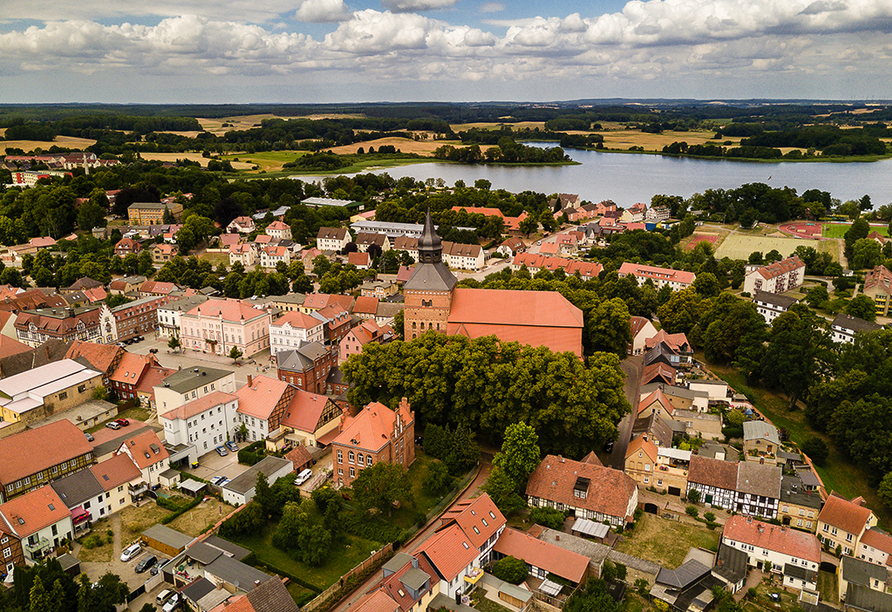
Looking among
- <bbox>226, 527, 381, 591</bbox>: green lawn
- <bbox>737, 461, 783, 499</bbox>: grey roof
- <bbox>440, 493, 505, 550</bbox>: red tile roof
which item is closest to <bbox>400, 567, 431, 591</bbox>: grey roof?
<bbox>440, 493, 505, 550</bbox>: red tile roof

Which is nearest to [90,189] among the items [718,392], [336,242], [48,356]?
[336,242]

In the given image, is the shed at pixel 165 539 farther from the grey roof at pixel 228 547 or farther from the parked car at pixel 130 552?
the grey roof at pixel 228 547

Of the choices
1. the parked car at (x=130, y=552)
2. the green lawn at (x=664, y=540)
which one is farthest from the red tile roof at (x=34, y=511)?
the green lawn at (x=664, y=540)

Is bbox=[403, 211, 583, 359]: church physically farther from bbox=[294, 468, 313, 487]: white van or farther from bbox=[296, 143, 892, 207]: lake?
bbox=[296, 143, 892, 207]: lake

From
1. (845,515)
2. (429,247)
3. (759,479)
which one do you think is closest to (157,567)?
(429,247)

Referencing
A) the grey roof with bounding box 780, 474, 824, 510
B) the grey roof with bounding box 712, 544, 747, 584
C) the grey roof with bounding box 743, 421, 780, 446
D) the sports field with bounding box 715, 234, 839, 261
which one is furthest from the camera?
the sports field with bounding box 715, 234, 839, 261
